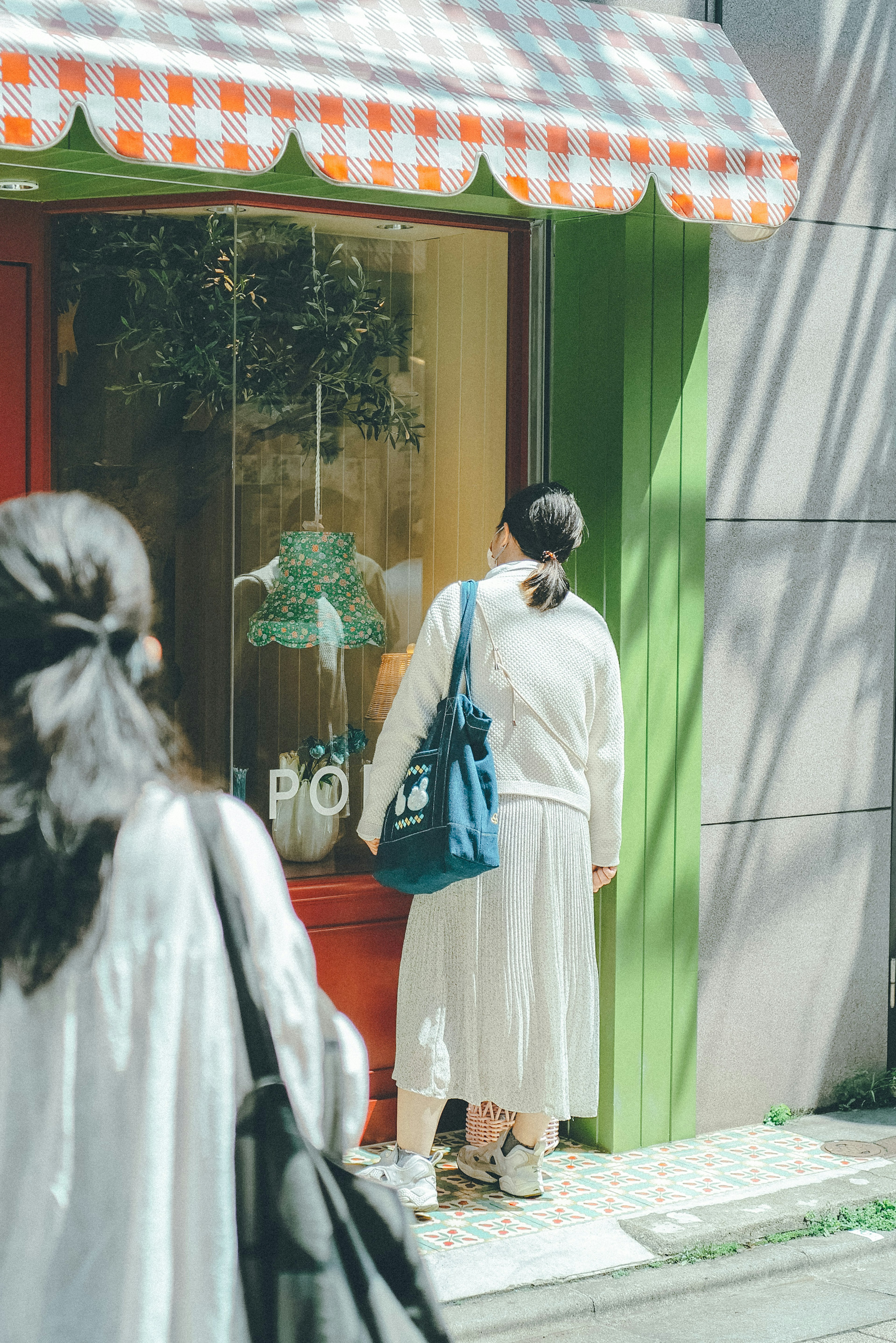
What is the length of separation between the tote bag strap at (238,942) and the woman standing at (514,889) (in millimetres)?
2539

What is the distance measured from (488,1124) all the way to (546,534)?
190 centimetres

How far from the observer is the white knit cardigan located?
4.67 m

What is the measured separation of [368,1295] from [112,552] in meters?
1.04

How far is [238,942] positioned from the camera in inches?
82.9

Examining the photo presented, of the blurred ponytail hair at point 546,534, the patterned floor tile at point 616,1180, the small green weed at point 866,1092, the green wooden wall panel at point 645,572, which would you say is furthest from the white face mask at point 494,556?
the small green weed at point 866,1092

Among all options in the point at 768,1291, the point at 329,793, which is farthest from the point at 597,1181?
the point at 329,793

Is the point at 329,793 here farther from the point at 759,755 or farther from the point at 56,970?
the point at 56,970

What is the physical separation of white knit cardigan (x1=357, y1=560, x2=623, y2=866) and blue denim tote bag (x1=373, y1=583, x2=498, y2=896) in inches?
1.8

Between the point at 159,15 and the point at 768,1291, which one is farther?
the point at 768,1291

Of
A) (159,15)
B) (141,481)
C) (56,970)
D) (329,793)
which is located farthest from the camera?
(329,793)

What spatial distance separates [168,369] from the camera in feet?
16.4

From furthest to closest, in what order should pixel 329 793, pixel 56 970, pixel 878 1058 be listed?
pixel 878 1058 → pixel 329 793 → pixel 56 970

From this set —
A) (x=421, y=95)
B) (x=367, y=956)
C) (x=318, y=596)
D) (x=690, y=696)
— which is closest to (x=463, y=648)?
(x=318, y=596)

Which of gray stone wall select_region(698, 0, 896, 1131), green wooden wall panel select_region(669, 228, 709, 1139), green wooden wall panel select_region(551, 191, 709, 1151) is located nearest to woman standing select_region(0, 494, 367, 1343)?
green wooden wall panel select_region(551, 191, 709, 1151)
